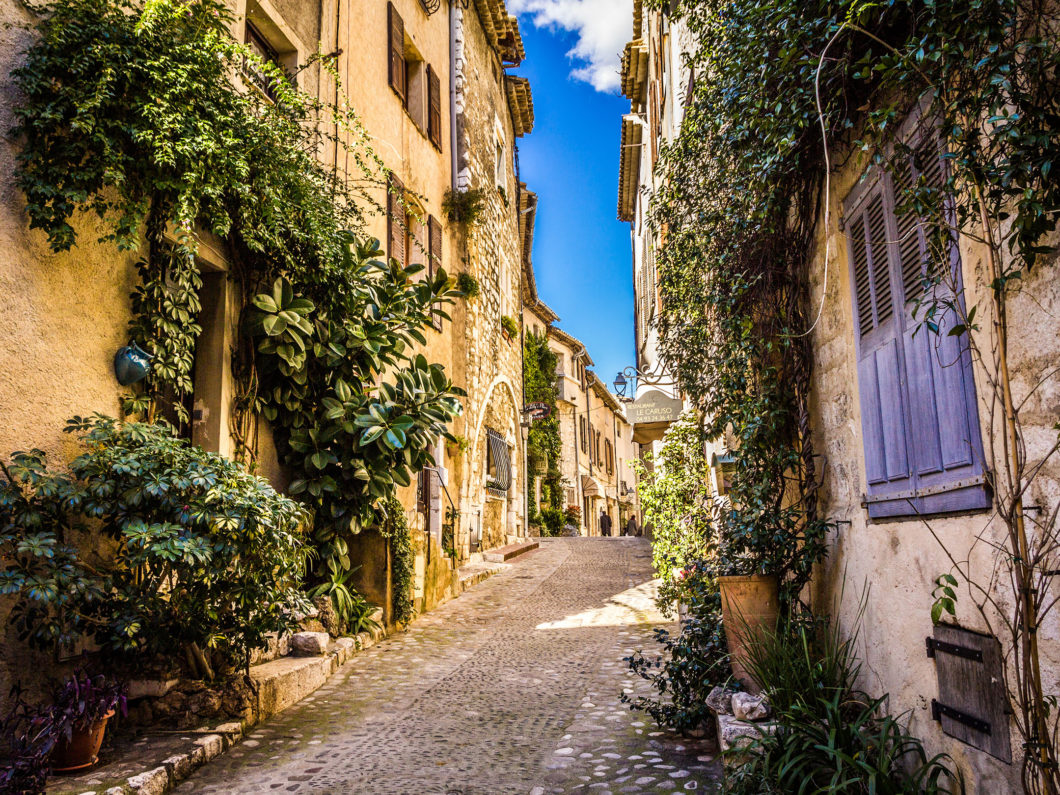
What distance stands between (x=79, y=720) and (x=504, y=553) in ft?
35.9

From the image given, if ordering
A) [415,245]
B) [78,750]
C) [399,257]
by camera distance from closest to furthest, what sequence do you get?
[78,750] → [399,257] → [415,245]

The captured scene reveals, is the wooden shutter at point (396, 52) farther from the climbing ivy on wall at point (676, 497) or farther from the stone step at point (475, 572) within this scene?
the stone step at point (475, 572)

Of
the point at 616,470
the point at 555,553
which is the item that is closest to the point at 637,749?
the point at 555,553

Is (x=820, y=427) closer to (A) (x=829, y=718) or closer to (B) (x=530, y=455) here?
(A) (x=829, y=718)

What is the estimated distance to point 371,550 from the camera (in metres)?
7.72

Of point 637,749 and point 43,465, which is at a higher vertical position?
point 43,465

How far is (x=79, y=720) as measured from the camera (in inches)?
139

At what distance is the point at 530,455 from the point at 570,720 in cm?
1672

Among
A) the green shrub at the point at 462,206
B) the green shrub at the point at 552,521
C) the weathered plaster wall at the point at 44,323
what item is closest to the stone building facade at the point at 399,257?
the weathered plaster wall at the point at 44,323

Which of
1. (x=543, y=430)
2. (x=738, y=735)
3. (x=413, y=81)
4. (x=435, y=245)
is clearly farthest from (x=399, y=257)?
(x=543, y=430)

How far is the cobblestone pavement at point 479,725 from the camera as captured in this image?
3.90 meters

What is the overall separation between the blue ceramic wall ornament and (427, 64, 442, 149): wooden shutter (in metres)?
8.71

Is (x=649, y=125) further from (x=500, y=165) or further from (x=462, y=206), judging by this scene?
(x=462, y=206)

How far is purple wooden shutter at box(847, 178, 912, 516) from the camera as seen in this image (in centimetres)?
338
